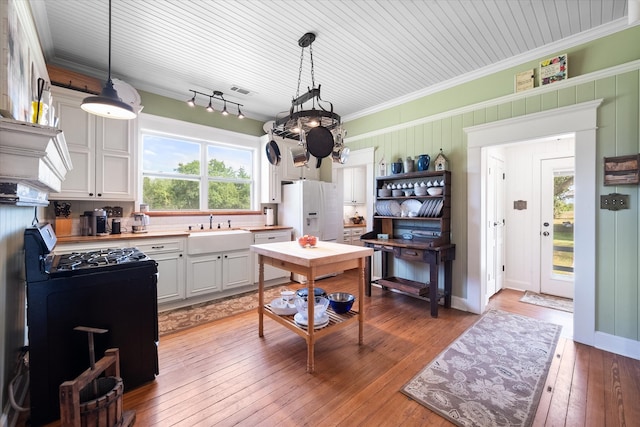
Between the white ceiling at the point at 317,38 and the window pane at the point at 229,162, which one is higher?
the white ceiling at the point at 317,38

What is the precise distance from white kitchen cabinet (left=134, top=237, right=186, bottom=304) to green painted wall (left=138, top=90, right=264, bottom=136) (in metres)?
1.88

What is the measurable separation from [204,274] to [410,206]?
3042 mm

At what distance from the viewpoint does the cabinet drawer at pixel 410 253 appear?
130 inches

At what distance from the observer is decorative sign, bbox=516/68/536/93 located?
113 inches

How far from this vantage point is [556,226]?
Answer: 396 centimetres

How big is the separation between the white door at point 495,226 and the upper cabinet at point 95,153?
4633mm

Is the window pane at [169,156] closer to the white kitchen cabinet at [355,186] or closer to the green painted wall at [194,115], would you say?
the green painted wall at [194,115]

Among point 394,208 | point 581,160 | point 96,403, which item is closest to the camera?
point 96,403

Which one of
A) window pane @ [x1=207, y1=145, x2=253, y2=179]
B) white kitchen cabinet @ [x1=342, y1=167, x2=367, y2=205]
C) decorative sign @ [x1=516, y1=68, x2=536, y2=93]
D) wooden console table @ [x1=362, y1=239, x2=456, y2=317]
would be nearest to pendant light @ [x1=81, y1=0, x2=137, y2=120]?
window pane @ [x1=207, y1=145, x2=253, y2=179]

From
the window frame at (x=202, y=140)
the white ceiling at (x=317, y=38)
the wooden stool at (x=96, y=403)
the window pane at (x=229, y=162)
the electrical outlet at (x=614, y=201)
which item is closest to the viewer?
the wooden stool at (x=96, y=403)

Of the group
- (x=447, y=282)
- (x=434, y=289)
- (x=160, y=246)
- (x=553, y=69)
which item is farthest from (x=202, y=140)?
(x=553, y=69)

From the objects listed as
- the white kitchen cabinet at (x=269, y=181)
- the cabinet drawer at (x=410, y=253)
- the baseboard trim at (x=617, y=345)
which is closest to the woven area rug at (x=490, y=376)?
the baseboard trim at (x=617, y=345)

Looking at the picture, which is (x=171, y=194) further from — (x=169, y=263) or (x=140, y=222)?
(x=169, y=263)

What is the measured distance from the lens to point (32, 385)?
61.9 inches
